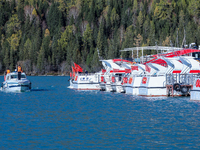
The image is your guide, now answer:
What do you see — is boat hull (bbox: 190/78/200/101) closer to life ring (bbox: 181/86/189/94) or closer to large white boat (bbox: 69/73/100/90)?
life ring (bbox: 181/86/189/94)

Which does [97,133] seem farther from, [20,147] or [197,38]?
[197,38]

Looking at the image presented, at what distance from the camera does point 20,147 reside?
24812 millimetres

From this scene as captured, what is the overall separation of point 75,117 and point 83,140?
1028cm

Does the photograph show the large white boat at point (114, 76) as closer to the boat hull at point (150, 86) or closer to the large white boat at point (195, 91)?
the boat hull at point (150, 86)

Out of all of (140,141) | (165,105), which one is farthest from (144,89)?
(140,141)

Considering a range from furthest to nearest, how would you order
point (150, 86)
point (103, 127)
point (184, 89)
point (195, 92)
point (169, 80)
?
1. point (150, 86)
2. point (184, 89)
3. point (169, 80)
4. point (195, 92)
5. point (103, 127)

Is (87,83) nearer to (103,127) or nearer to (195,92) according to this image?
(195,92)

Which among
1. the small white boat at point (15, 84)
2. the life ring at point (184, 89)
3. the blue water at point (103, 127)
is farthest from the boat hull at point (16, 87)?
the life ring at point (184, 89)

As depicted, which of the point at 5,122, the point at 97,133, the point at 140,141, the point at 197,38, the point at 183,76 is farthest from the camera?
the point at 197,38

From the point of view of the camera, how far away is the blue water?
1003 inches

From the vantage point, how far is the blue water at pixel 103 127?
83.6 feet

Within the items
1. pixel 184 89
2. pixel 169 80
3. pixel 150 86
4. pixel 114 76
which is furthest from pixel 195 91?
pixel 114 76

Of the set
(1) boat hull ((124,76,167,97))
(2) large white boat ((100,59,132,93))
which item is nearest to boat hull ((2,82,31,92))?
(2) large white boat ((100,59,132,93))

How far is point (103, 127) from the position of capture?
102 ft
